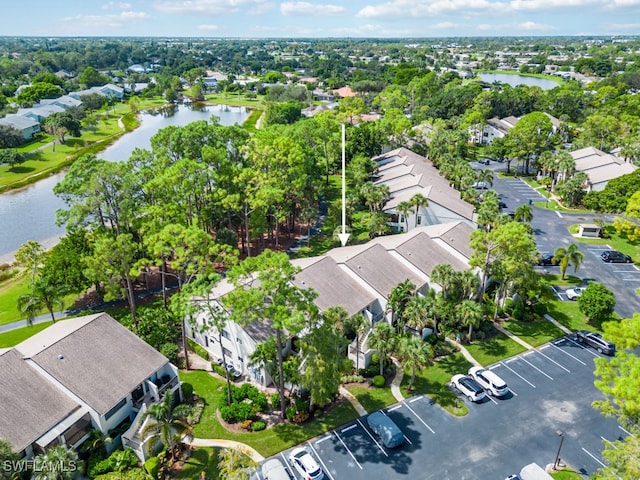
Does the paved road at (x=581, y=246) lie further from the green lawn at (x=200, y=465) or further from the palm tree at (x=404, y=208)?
the green lawn at (x=200, y=465)

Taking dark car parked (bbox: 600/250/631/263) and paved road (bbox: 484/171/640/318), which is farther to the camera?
dark car parked (bbox: 600/250/631/263)

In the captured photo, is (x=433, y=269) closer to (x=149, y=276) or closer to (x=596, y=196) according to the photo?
(x=149, y=276)

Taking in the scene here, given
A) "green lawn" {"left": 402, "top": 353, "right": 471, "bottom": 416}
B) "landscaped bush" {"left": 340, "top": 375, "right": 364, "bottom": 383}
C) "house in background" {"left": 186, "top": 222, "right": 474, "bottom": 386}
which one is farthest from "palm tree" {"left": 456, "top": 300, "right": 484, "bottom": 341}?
"landscaped bush" {"left": 340, "top": 375, "right": 364, "bottom": 383}

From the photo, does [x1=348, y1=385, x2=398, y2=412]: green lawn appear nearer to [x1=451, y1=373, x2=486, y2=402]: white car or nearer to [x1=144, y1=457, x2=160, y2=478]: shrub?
[x1=451, y1=373, x2=486, y2=402]: white car

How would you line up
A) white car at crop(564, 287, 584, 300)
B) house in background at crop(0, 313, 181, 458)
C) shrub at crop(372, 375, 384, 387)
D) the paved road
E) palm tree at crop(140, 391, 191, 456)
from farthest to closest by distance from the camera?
the paved road
white car at crop(564, 287, 584, 300)
shrub at crop(372, 375, 384, 387)
palm tree at crop(140, 391, 191, 456)
house in background at crop(0, 313, 181, 458)

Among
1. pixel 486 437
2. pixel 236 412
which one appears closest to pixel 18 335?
pixel 236 412
